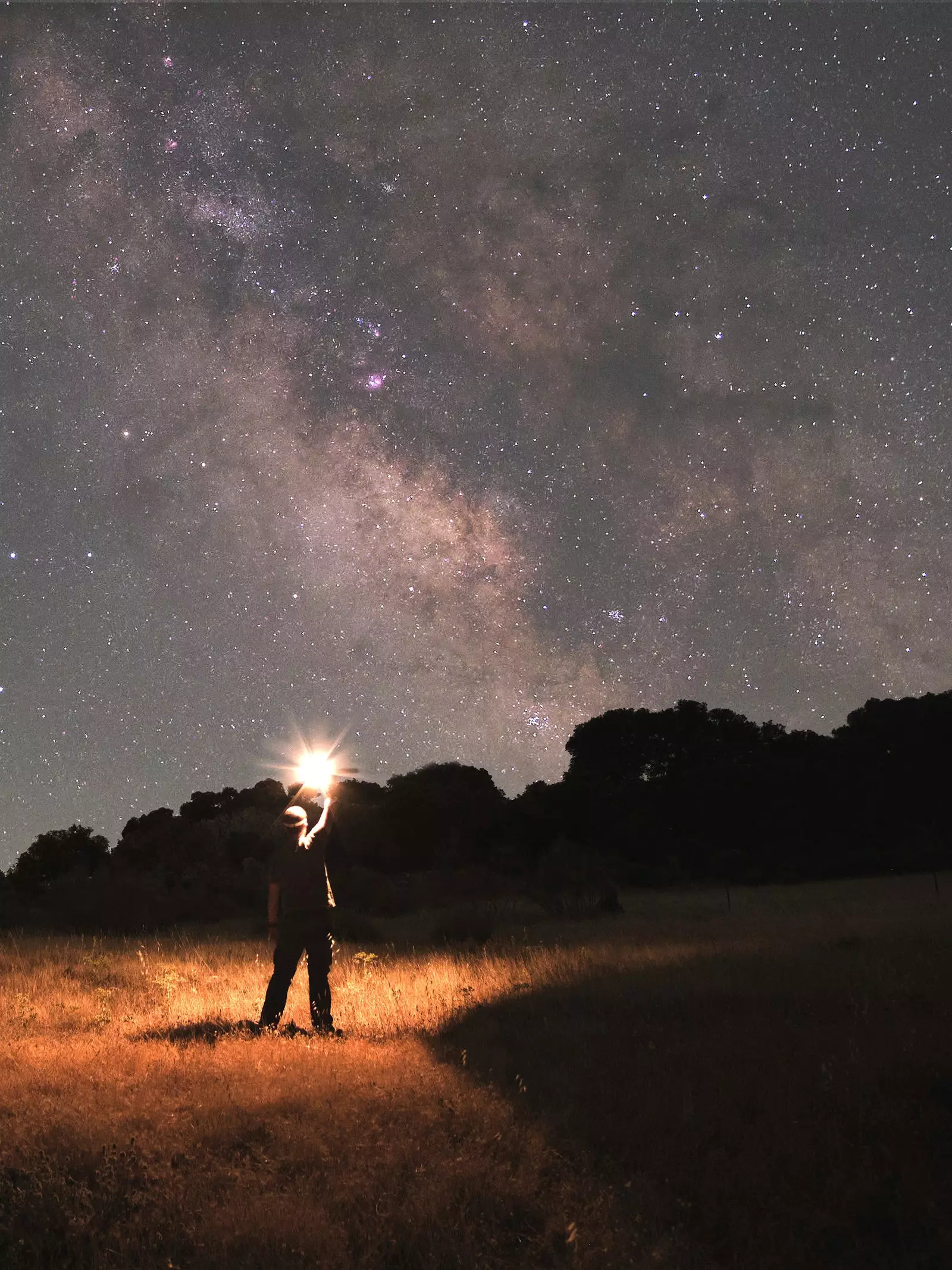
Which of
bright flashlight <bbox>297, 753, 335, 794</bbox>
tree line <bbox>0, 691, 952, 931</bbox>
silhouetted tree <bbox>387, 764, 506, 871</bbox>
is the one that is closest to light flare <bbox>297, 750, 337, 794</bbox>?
bright flashlight <bbox>297, 753, 335, 794</bbox>

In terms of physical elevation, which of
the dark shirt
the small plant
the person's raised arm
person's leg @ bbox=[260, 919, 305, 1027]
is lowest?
the small plant

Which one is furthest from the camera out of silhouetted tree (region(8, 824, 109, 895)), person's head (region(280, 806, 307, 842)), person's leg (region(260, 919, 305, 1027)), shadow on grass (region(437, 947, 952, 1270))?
silhouetted tree (region(8, 824, 109, 895))

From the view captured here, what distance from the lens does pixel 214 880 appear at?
3694 centimetres

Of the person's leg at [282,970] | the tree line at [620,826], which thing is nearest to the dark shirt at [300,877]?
the person's leg at [282,970]

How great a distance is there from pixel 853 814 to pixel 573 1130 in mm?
44510

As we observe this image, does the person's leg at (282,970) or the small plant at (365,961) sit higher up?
the person's leg at (282,970)

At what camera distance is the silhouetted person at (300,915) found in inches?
339

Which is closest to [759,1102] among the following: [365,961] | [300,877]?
[300,877]

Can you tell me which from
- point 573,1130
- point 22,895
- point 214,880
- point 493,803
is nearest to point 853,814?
point 493,803

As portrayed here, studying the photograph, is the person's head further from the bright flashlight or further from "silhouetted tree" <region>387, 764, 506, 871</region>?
"silhouetted tree" <region>387, 764, 506, 871</region>

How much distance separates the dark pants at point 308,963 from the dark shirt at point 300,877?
88 mm

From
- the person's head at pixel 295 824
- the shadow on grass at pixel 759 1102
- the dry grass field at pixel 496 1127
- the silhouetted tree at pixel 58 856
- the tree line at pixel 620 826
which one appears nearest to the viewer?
the dry grass field at pixel 496 1127

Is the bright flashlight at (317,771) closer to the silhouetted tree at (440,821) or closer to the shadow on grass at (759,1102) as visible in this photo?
the shadow on grass at (759,1102)

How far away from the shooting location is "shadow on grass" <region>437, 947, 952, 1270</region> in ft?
15.8
